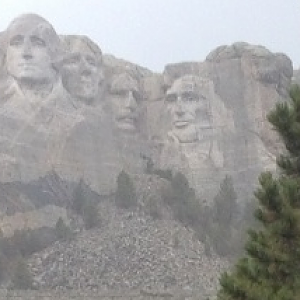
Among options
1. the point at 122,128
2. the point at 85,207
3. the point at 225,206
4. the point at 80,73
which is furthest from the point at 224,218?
the point at 80,73

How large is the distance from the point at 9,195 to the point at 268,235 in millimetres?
22074

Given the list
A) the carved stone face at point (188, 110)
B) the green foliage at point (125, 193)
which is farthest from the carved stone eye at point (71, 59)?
the green foliage at point (125, 193)

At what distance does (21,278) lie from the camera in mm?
24562

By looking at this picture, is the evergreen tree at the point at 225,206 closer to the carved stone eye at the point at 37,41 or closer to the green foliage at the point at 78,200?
the green foliage at the point at 78,200

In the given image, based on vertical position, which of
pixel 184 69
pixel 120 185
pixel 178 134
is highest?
pixel 184 69

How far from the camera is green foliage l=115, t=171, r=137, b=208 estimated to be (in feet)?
96.6

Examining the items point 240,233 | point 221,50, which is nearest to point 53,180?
point 240,233

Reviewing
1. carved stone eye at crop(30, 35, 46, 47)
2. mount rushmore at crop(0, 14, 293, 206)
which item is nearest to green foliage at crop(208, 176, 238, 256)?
mount rushmore at crop(0, 14, 293, 206)

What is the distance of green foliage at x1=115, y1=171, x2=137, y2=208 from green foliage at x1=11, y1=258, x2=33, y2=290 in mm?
5350

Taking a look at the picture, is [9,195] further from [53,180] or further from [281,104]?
[281,104]

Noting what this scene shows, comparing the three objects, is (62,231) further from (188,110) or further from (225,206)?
(188,110)

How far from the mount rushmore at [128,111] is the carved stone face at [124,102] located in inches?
1.4

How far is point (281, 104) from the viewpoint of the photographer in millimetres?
7910

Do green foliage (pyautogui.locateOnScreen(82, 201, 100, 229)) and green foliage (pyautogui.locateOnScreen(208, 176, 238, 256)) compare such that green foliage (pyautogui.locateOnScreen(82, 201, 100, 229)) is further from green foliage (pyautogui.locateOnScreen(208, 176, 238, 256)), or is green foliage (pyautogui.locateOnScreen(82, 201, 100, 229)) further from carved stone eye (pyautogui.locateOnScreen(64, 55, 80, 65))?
carved stone eye (pyautogui.locateOnScreen(64, 55, 80, 65))
